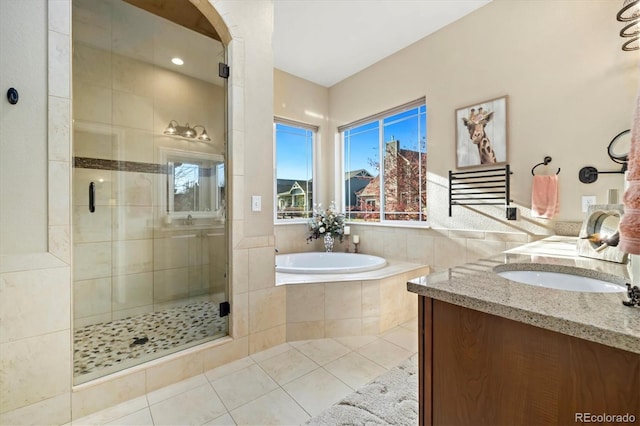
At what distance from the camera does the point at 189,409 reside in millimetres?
1551

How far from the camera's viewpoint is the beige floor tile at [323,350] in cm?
207

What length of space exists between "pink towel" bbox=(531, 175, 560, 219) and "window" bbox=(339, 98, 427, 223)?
1052mm

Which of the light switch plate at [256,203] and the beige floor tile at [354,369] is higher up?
the light switch plate at [256,203]

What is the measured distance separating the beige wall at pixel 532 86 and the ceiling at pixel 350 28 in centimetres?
20

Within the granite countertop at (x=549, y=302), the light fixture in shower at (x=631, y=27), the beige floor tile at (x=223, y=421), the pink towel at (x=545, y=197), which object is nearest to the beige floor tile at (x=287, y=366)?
the beige floor tile at (x=223, y=421)

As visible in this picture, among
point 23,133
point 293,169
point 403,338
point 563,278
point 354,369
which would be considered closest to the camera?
point 563,278

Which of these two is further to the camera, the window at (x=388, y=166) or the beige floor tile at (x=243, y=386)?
the window at (x=388, y=166)

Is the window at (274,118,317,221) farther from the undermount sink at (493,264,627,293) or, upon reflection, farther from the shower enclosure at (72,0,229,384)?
the undermount sink at (493,264,627,293)

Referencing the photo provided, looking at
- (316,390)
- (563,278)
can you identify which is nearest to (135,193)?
(316,390)

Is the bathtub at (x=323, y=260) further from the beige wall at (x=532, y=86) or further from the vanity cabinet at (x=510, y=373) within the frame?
the vanity cabinet at (x=510, y=373)

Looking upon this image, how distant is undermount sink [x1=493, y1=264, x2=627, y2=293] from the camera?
3.26ft

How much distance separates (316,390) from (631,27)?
10.0 feet

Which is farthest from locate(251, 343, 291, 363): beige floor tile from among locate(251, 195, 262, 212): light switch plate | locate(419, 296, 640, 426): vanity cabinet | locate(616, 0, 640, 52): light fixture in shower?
locate(616, 0, 640, 52): light fixture in shower

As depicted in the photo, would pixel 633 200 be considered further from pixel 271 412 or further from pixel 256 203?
pixel 256 203
